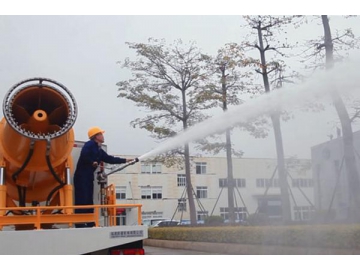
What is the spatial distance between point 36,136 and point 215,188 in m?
12.7

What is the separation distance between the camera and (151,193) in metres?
23.0

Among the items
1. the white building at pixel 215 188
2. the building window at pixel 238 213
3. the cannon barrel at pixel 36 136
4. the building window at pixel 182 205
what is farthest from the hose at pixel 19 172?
the building window at pixel 182 205

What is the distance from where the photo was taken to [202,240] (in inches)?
528

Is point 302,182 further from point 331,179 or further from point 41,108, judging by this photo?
point 41,108

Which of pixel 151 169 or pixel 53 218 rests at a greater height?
pixel 151 169

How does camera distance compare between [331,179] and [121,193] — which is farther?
[121,193]

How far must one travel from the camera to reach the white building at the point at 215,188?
10391 millimetres

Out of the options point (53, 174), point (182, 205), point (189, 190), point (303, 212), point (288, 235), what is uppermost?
point (189, 190)

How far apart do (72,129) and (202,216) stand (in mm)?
12591

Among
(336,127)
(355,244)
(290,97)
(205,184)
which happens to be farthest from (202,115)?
(355,244)

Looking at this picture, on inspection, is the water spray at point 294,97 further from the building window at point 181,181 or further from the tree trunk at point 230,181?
the building window at point 181,181

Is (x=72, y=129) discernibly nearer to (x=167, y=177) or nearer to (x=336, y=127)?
(x=336, y=127)

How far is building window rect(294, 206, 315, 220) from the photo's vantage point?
10336 millimetres

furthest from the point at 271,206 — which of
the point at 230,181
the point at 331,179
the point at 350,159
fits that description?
the point at 230,181
